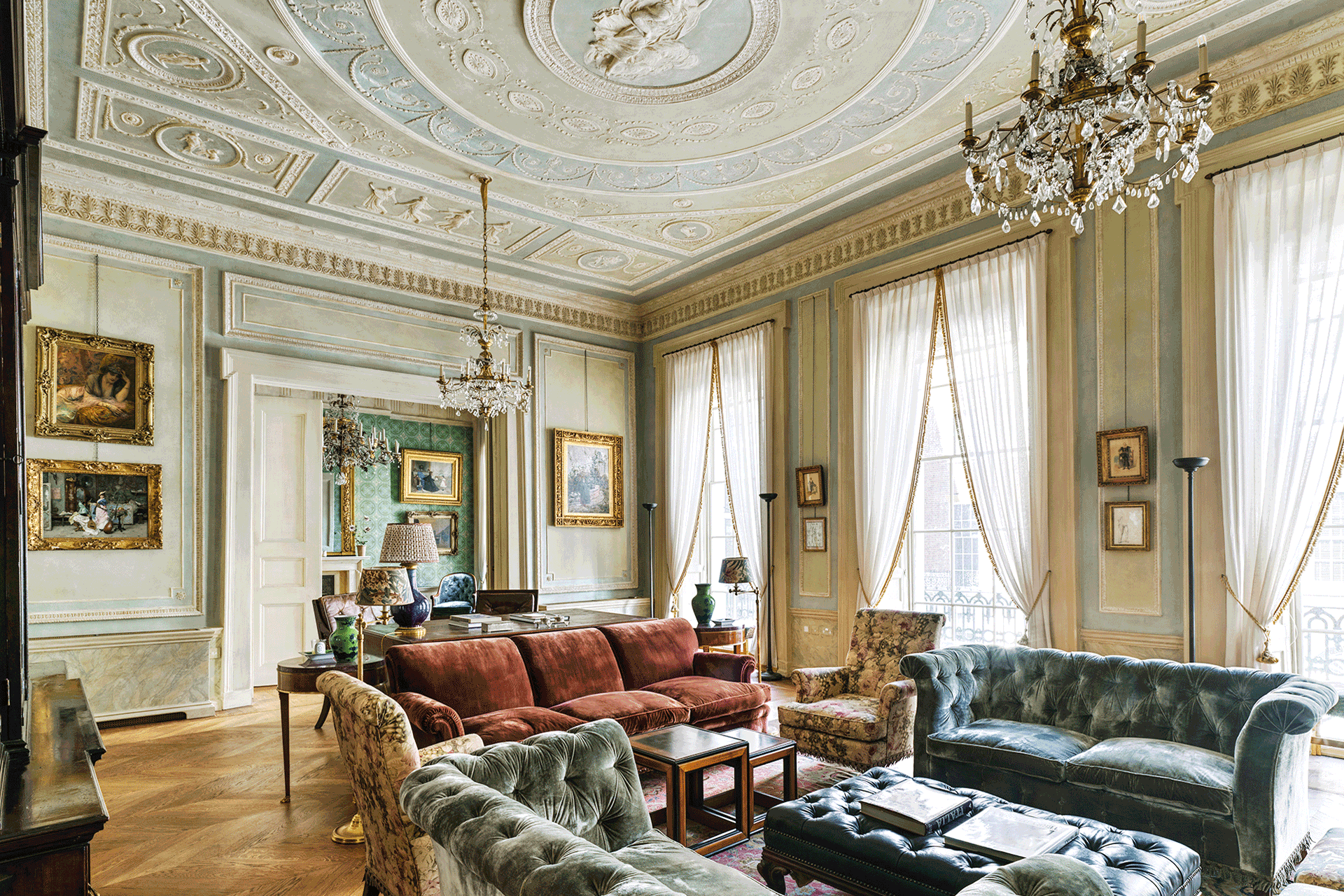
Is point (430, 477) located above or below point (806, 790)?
above

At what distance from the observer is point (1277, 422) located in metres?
4.18

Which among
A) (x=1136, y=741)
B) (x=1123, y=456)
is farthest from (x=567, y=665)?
(x=1123, y=456)

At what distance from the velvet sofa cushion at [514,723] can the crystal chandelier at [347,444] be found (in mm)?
5332

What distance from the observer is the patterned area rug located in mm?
3000

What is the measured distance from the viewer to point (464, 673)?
4.29m

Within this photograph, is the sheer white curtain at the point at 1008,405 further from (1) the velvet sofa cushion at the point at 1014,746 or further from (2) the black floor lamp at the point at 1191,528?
(1) the velvet sofa cushion at the point at 1014,746

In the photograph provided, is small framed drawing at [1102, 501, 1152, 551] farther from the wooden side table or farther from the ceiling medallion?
the wooden side table

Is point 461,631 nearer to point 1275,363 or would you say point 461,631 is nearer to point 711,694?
point 711,694

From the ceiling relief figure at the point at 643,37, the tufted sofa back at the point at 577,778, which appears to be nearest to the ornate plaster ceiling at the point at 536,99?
the ceiling relief figure at the point at 643,37

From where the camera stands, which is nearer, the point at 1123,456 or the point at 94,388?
the point at 1123,456

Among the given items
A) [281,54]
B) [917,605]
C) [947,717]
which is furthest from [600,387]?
[947,717]

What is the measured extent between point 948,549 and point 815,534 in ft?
3.95

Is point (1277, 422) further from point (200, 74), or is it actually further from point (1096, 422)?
point (200, 74)

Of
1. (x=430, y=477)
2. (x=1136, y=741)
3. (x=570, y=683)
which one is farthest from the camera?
(x=430, y=477)
